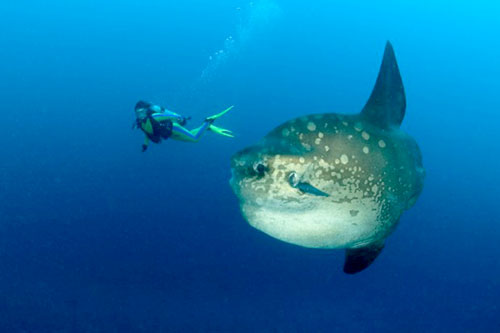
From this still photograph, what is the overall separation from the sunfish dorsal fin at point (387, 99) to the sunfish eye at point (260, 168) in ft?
2.49

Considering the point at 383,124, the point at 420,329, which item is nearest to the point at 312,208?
the point at 383,124

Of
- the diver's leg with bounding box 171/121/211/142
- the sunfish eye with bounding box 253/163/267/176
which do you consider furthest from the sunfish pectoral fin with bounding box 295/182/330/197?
the diver's leg with bounding box 171/121/211/142

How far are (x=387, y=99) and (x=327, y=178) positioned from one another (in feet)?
2.54

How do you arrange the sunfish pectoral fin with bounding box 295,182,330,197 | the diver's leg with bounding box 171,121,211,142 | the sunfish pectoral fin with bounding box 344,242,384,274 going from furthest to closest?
the diver's leg with bounding box 171,121,211,142
the sunfish pectoral fin with bounding box 344,242,384,274
the sunfish pectoral fin with bounding box 295,182,330,197

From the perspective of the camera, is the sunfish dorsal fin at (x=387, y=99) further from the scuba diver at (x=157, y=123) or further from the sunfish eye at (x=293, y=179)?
the scuba diver at (x=157, y=123)

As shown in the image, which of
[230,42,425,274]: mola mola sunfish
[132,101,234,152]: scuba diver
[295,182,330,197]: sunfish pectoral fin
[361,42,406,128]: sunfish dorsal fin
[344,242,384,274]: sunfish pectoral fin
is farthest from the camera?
[132,101,234,152]: scuba diver

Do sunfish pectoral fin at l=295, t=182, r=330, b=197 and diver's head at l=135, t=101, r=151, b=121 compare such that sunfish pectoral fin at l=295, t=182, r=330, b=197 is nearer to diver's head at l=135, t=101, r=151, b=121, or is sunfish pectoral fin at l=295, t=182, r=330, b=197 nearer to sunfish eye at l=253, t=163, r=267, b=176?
sunfish eye at l=253, t=163, r=267, b=176

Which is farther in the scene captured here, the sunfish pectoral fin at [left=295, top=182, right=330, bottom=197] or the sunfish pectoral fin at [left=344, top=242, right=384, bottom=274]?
the sunfish pectoral fin at [left=344, top=242, right=384, bottom=274]

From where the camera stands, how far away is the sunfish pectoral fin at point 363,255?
7.90ft

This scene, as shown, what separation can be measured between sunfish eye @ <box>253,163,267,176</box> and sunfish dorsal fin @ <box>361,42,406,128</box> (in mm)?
759

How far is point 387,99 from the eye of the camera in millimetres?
2246

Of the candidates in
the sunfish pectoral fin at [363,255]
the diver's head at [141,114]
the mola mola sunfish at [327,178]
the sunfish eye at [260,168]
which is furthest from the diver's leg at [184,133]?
the sunfish eye at [260,168]

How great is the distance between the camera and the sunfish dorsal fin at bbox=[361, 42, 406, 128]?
2141 millimetres

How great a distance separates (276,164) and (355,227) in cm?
62
